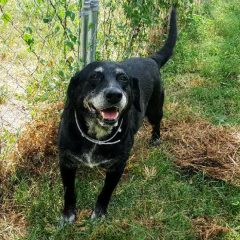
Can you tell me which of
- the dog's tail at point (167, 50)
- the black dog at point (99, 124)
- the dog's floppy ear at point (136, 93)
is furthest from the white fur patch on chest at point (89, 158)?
the dog's tail at point (167, 50)

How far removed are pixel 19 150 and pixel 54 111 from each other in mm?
544

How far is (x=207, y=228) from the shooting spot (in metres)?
3.21

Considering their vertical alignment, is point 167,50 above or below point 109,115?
below

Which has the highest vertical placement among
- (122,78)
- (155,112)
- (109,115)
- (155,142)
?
(122,78)

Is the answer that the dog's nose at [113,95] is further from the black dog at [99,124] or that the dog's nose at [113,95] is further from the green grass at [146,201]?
the green grass at [146,201]

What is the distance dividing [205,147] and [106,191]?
135 cm

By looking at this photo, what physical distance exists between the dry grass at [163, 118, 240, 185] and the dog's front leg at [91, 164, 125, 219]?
996mm

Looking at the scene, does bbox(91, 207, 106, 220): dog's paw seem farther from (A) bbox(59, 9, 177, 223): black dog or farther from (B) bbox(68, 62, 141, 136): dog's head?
(B) bbox(68, 62, 141, 136): dog's head

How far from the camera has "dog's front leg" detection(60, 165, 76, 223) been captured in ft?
10.3

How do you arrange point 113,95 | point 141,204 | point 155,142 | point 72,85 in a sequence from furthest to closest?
point 155,142 → point 141,204 → point 72,85 → point 113,95

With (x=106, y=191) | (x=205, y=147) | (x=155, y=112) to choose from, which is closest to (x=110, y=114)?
(x=106, y=191)

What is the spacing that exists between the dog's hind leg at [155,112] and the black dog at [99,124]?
0.67 metres

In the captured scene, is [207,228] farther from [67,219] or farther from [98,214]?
[67,219]

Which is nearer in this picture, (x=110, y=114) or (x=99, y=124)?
(x=110, y=114)
